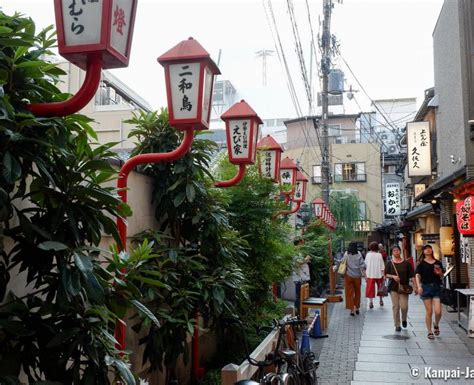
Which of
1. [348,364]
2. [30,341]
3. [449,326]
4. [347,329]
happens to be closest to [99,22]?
[30,341]

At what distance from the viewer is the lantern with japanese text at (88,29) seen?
329 centimetres

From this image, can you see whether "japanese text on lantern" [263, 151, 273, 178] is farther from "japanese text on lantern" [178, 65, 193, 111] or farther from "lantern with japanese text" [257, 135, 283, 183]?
"japanese text on lantern" [178, 65, 193, 111]

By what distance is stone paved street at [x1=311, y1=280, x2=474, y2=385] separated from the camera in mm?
9047

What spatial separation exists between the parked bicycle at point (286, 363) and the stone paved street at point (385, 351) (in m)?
1.19

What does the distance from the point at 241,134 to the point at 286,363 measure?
3.89 metres

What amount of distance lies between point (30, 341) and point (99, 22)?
2.08 metres

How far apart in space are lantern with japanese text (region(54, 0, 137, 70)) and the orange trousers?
13.9 metres

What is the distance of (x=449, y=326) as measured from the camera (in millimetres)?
13852

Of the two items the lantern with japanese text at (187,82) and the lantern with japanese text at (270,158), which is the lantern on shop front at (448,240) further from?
the lantern with japanese text at (187,82)

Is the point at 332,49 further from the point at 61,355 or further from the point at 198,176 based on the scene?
the point at 61,355

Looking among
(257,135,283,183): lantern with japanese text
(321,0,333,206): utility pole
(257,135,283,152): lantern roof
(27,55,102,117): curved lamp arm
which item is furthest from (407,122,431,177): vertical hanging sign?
(27,55,102,117): curved lamp arm

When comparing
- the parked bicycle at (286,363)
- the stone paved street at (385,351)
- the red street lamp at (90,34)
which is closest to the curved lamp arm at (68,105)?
the red street lamp at (90,34)

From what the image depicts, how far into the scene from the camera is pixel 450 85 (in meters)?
18.5

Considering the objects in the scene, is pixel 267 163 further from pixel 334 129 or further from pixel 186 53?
pixel 334 129
